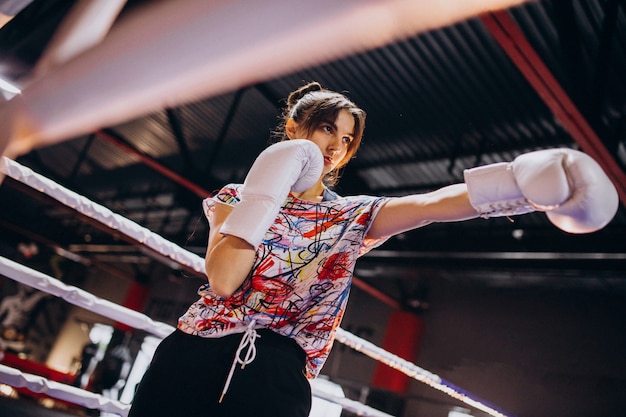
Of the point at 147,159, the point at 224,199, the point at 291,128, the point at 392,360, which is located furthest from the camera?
the point at 147,159

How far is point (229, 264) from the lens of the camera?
2.73 ft

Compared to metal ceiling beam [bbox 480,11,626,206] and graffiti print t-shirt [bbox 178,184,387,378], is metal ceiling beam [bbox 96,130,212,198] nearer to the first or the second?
metal ceiling beam [bbox 480,11,626,206]

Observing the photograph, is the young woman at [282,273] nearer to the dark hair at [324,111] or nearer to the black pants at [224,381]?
the black pants at [224,381]

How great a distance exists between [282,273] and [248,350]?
149 mm

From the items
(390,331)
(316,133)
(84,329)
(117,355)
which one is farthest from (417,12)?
(84,329)

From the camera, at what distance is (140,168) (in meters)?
8.92

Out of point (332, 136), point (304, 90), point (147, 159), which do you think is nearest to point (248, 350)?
point (332, 136)

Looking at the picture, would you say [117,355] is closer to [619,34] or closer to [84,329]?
[619,34]

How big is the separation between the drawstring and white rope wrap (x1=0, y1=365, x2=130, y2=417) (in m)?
0.89

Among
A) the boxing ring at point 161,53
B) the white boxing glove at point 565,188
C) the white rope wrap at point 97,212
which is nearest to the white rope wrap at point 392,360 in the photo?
the white rope wrap at point 97,212

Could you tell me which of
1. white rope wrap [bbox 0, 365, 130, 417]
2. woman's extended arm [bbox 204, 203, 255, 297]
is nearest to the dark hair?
woman's extended arm [bbox 204, 203, 255, 297]

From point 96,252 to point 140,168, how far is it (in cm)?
575

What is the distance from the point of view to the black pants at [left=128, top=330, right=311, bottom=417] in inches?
32.8

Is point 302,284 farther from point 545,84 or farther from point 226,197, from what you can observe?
point 545,84
